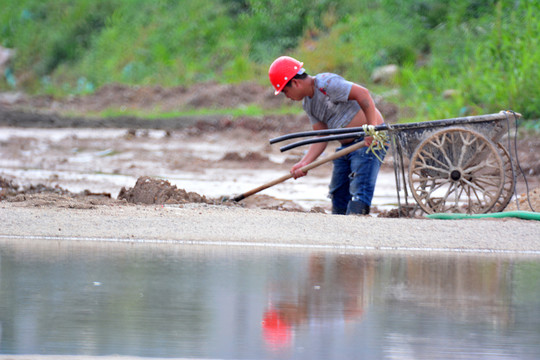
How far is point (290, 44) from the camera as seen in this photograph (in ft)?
76.1

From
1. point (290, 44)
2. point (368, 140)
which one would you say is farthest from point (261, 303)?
point (290, 44)

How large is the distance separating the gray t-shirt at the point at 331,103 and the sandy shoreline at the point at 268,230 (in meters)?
0.96

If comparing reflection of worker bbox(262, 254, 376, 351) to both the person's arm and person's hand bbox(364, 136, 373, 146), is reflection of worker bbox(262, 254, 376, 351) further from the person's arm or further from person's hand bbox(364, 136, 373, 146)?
the person's arm

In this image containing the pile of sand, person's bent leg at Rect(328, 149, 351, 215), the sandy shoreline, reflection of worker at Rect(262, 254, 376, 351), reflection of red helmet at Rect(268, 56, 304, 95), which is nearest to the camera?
reflection of worker at Rect(262, 254, 376, 351)

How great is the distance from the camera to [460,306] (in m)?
4.27

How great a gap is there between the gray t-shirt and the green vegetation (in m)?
6.68

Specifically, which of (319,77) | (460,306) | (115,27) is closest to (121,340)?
(460,306)

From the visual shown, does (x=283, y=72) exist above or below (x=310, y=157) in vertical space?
above

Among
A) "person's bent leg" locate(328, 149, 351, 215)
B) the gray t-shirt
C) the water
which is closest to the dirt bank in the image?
"person's bent leg" locate(328, 149, 351, 215)

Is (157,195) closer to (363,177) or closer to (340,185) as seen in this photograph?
(340,185)

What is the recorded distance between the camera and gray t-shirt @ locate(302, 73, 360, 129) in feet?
23.1

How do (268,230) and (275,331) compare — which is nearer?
(275,331)

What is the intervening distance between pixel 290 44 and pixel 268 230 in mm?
17368

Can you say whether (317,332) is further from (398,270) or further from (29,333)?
(398,270)
